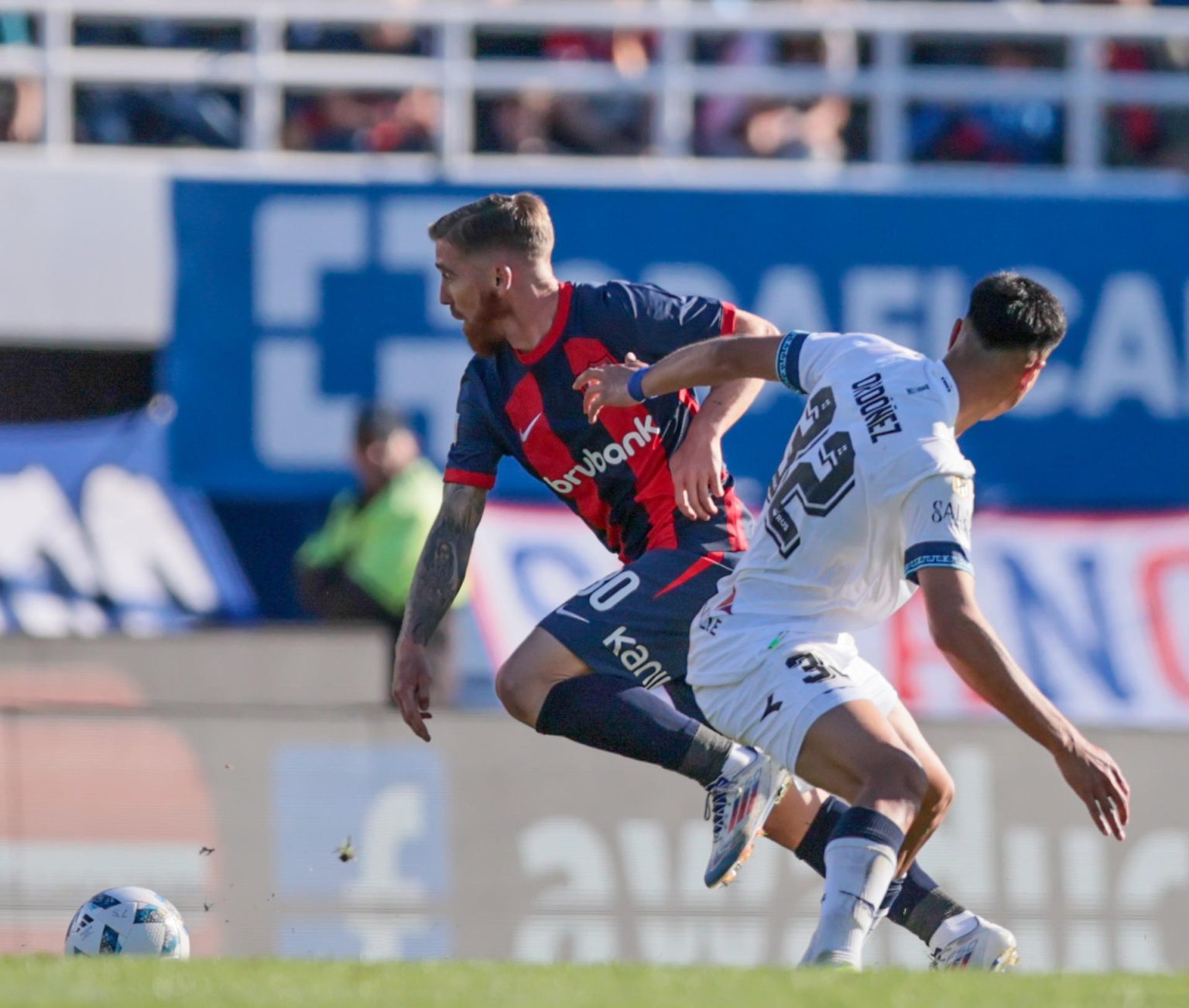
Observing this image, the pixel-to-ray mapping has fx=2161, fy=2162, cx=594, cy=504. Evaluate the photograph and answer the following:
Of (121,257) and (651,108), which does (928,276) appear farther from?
(121,257)

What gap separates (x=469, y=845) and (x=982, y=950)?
9.24ft

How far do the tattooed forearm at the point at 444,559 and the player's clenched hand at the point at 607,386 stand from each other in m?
0.79

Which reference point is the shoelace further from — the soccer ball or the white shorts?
the soccer ball

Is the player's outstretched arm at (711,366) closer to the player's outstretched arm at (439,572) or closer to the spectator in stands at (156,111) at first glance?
the player's outstretched arm at (439,572)

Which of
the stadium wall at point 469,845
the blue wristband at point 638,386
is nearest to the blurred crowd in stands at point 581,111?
the stadium wall at point 469,845

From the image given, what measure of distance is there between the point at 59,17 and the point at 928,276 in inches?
221

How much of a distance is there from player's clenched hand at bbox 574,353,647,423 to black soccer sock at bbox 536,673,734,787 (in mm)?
857

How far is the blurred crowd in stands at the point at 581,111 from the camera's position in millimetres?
13969

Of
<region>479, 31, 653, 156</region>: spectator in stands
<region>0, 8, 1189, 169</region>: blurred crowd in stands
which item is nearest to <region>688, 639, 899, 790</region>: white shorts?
<region>0, 8, 1189, 169</region>: blurred crowd in stands

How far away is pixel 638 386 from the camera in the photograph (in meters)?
5.98

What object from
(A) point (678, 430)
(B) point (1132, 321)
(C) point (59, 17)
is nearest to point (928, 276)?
(B) point (1132, 321)

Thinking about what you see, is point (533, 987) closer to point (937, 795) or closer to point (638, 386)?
point (937, 795)

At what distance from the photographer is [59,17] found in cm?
1343

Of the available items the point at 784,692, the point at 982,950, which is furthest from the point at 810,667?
the point at 982,950
